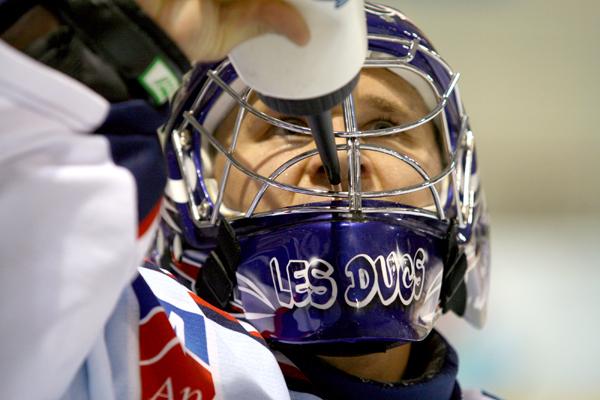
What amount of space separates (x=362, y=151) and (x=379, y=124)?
0.06 meters

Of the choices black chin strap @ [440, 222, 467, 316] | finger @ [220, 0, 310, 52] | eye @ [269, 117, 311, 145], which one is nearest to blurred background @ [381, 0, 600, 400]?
→ black chin strap @ [440, 222, 467, 316]

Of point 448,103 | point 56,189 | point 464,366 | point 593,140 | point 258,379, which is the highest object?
point 56,189

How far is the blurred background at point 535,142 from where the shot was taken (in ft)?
6.54

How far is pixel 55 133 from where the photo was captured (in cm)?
47

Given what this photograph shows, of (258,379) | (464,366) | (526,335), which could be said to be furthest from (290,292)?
(526,335)

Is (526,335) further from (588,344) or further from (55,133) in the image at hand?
(55,133)

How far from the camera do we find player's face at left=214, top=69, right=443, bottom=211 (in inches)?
35.6

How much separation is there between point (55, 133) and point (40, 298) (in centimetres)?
9

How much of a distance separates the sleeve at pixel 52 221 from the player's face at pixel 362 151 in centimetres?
42

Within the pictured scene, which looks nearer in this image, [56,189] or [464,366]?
[56,189]

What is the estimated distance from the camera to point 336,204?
85 cm

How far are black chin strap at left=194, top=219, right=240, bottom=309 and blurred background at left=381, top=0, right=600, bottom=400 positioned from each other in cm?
112

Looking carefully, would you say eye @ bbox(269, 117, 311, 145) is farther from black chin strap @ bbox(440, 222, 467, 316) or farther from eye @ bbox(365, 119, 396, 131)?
black chin strap @ bbox(440, 222, 467, 316)

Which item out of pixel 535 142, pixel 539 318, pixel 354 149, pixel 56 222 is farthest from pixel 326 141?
pixel 535 142
